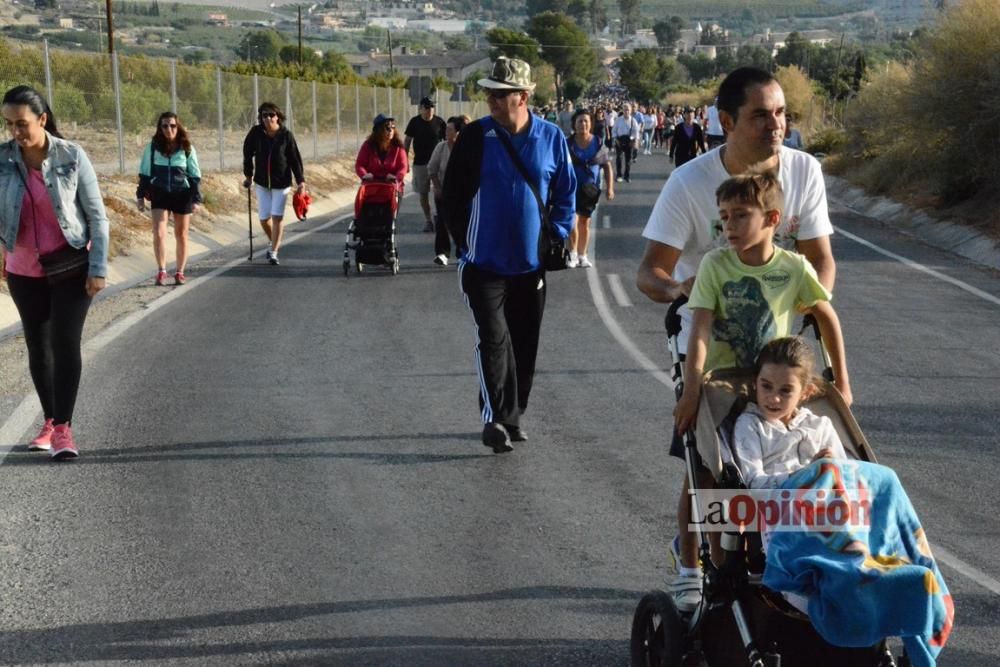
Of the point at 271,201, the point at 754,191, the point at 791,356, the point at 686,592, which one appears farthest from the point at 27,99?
the point at 271,201

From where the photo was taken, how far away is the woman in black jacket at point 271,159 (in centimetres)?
1716

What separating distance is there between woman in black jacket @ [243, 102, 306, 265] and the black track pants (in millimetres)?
8785

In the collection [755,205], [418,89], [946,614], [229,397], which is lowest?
[418,89]

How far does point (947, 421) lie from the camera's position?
30.6 ft

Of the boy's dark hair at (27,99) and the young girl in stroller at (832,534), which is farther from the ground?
the boy's dark hair at (27,99)

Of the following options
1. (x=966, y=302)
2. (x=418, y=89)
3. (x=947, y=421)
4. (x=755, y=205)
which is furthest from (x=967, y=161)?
(x=418, y=89)

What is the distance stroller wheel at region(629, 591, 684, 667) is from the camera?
4.52 m

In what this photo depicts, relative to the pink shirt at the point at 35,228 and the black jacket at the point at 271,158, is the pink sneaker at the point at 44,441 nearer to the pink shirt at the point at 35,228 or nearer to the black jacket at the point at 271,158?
the pink shirt at the point at 35,228

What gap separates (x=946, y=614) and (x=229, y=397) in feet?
22.1

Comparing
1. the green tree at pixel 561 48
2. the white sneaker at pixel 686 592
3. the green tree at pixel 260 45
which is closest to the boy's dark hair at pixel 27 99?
the white sneaker at pixel 686 592

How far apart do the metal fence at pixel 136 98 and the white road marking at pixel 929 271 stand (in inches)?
468

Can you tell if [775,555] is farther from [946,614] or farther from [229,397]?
[229,397]

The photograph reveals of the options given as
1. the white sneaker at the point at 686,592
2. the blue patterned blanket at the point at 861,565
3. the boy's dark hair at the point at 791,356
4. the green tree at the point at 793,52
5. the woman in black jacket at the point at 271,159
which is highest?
the boy's dark hair at the point at 791,356

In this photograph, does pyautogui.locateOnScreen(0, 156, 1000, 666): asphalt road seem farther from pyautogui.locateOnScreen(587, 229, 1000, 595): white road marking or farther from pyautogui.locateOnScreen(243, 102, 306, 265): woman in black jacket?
pyautogui.locateOnScreen(243, 102, 306, 265): woman in black jacket
